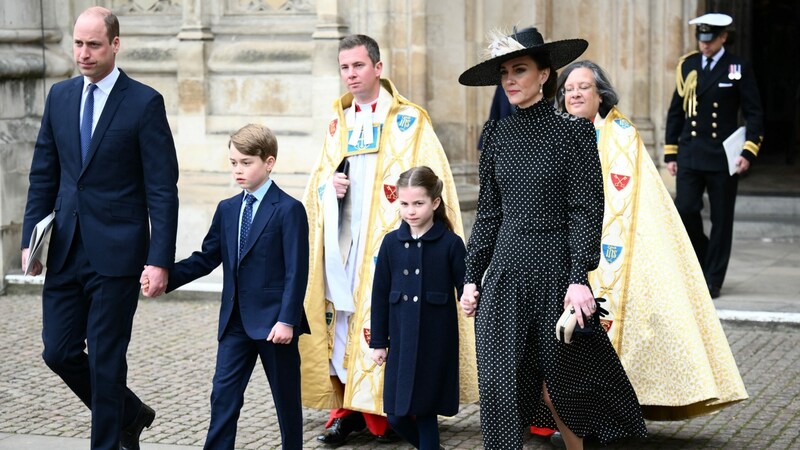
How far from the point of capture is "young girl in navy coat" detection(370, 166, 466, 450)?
565cm

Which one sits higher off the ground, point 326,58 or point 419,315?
point 326,58

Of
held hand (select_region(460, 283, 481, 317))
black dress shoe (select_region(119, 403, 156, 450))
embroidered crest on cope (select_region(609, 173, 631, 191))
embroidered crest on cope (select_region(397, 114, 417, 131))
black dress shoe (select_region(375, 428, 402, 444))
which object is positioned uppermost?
embroidered crest on cope (select_region(397, 114, 417, 131))

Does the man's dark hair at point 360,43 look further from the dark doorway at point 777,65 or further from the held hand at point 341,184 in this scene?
the dark doorway at point 777,65

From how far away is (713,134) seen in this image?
9562 millimetres

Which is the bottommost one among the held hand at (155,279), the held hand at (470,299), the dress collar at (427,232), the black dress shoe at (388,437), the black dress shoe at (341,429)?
the black dress shoe at (388,437)

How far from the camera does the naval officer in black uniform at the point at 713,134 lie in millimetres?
9531

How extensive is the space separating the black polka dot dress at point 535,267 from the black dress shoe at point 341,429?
53.1 inches

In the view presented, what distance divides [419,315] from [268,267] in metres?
0.67

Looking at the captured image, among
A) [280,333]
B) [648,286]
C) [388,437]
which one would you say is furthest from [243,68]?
[280,333]

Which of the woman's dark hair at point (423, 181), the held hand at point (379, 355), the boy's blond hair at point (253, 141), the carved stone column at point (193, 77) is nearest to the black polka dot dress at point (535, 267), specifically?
the woman's dark hair at point (423, 181)

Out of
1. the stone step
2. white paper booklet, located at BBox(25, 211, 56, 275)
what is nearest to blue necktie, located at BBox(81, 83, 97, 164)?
white paper booklet, located at BBox(25, 211, 56, 275)

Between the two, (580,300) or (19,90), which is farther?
(19,90)

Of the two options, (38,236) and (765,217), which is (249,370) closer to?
(38,236)

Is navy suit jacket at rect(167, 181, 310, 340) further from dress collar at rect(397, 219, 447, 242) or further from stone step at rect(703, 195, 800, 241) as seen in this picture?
stone step at rect(703, 195, 800, 241)
